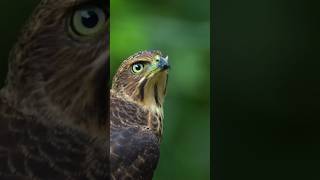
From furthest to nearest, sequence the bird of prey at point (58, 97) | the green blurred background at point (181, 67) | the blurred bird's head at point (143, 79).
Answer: the green blurred background at point (181, 67)
the blurred bird's head at point (143, 79)
the bird of prey at point (58, 97)

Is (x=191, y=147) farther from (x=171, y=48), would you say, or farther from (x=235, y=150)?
(x=171, y=48)

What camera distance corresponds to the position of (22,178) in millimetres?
1816

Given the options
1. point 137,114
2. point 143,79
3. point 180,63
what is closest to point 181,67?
point 180,63

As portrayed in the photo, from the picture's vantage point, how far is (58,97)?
2064 millimetres

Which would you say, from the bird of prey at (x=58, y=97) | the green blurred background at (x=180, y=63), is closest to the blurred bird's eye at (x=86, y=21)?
the bird of prey at (x=58, y=97)

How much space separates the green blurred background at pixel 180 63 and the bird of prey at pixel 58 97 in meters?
0.22

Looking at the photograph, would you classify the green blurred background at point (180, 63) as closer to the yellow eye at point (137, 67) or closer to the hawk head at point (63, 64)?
the yellow eye at point (137, 67)

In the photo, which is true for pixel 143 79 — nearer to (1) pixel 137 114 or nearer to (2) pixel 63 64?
(1) pixel 137 114

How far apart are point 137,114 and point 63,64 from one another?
1.13 feet

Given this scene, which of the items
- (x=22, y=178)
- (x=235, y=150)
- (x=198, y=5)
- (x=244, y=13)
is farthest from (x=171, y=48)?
(x=22, y=178)

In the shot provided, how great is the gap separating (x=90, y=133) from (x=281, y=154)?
91 cm

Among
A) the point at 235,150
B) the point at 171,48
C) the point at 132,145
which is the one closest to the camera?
the point at 132,145

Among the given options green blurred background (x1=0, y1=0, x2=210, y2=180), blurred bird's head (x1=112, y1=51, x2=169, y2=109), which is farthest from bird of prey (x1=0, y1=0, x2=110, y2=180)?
green blurred background (x1=0, y1=0, x2=210, y2=180)

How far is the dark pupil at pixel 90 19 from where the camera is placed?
201 cm
